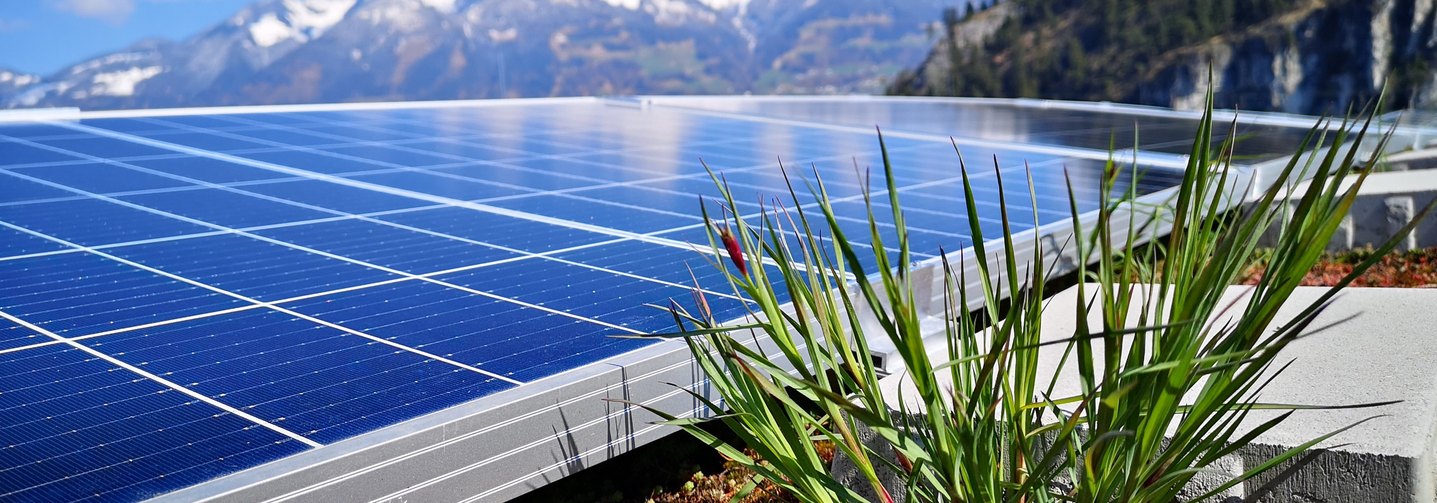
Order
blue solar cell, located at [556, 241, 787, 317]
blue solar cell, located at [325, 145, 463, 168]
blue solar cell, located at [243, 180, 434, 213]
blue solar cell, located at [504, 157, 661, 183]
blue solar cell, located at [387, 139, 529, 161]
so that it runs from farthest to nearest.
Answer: blue solar cell, located at [387, 139, 529, 161]
blue solar cell, located at [325, 145, 463, 168]
blue solar cell, located at [504, 157, 661, 183]
blue solar cell, located at [243, 180, 434, 213]
blue solar cell, located at [556, 241, 787, 317]

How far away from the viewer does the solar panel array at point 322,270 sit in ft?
11.3

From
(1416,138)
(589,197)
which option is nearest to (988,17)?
(1416,138)

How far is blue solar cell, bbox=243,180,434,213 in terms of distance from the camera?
24.8ft

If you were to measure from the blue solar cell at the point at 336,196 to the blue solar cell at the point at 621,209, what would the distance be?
689 mm

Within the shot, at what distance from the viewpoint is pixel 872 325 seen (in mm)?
5270

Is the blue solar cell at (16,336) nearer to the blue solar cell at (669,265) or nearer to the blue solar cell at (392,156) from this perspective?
the blue solar cell at (669,265)

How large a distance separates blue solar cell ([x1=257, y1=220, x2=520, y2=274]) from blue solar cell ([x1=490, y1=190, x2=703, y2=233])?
1040 mm

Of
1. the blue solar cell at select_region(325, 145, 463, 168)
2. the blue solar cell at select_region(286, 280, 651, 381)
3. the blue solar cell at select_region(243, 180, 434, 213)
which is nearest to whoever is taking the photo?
the blue solar cell at select_region(286, 280, 651, 381)

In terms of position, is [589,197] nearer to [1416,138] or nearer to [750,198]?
[750,198]

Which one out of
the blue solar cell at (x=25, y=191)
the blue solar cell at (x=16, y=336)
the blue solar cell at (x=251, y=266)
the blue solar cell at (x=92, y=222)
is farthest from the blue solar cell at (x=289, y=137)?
the blue solar cell at (x=16, y=336)

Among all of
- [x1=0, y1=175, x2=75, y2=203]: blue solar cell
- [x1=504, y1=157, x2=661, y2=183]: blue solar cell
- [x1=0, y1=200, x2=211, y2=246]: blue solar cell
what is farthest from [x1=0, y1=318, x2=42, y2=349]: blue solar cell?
[x1=504, y1=157, x2=661, y2=183]: blue solar cell

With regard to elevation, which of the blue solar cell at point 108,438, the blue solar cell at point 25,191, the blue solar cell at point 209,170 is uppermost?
the blue solar cell at point 25,191

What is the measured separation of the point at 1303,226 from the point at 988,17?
132456 millimetres

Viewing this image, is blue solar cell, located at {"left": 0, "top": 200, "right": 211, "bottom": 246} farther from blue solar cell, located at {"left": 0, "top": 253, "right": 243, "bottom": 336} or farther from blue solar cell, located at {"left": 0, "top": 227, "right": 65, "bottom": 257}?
blue solar cell, located at {"left": 0, "top": 253, "right": 243, "bottom": 336}
